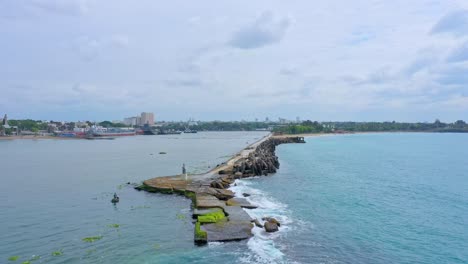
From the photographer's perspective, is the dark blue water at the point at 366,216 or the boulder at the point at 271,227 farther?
the boulder at the point at 271,227

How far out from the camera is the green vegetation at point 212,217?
1134 inches

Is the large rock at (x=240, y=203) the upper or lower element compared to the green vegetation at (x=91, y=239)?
upper

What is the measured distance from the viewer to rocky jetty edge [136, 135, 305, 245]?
26531 mm

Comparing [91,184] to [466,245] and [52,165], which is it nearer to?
[52,165]

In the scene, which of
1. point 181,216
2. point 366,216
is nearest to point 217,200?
point 181,216

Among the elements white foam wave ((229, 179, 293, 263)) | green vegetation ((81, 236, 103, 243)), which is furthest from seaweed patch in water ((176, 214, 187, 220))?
green vegetation ((81, 236, 103, 243))

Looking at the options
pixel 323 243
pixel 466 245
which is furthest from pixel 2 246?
pixel 466 245

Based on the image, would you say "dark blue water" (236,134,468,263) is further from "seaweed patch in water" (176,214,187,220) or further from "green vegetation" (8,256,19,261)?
"green vegetation" (8,256,19,261)

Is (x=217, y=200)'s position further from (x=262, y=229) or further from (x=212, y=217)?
(x=262, y=229)

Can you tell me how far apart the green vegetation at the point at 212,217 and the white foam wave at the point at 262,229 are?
2619mm

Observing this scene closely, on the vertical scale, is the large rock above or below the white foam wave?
Result: above

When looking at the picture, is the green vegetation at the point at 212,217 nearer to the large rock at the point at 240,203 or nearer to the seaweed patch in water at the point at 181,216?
the seaweed patch in water at the point at 181,216

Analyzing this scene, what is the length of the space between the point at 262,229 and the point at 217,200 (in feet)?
29.5

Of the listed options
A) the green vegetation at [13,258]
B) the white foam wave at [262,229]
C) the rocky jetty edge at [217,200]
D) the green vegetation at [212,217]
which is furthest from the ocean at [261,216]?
the green vegetation at [212,217]
